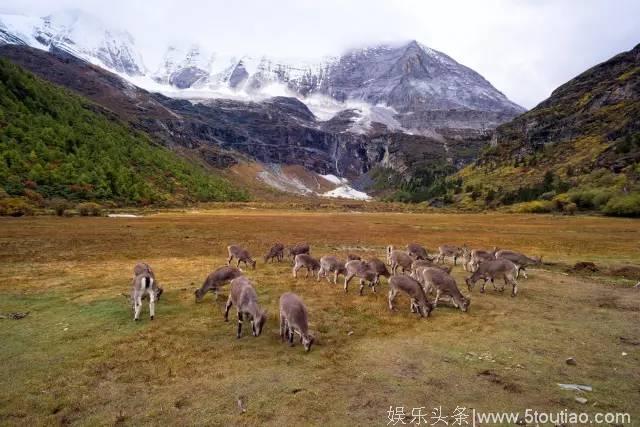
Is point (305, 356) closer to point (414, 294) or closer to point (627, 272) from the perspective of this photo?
point (414, 294)

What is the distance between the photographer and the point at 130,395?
10164 mm

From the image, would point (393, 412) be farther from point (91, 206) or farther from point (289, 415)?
point (91, 206)

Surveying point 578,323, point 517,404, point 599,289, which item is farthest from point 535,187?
point 517,404

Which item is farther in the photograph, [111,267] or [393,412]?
[111,267]

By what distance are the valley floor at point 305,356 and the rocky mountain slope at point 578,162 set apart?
82671 millimetres

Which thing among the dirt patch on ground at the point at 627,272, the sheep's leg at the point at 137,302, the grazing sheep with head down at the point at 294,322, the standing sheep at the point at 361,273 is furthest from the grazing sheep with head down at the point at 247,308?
the dirt patch on ground at the point at 627,272

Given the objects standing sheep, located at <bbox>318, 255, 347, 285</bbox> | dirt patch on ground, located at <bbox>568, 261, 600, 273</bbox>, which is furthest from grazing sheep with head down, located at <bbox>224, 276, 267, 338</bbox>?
dirt patch on ground, located at <bbox>568, 261, 600, 273</bbox>

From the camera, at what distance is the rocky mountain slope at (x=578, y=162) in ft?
320

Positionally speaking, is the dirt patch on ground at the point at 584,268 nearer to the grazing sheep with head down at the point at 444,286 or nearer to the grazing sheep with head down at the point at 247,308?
the grazing sheep with head down at the point at 444,286

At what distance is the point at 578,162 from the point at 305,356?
511 feet

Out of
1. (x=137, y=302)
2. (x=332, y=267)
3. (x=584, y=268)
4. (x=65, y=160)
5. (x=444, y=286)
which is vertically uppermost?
(x=65, y=160)

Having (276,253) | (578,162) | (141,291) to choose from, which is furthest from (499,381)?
(578,162)

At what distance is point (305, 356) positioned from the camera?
12797 millimetres

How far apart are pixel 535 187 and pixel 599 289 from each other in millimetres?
111643
